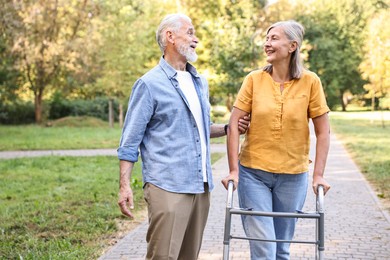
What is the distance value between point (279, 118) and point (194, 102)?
554mm

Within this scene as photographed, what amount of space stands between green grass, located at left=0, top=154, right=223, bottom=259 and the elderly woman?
2362 millimetres

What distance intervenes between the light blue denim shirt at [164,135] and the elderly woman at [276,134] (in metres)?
0.29

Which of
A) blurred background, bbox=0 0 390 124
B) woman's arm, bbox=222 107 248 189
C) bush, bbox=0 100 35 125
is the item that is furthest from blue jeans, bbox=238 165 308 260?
bush, bbox=0 100 35 125

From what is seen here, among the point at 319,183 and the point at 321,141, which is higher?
the point at 321,141

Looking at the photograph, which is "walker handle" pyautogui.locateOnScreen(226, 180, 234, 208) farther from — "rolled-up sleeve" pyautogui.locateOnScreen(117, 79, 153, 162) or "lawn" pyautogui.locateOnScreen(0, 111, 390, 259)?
"lawn" pyautogui.locateOnScreen(0, 111, 390, 259)

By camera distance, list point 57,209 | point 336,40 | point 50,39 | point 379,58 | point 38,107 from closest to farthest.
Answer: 1. point 57,209
2. point 379,58
3. point 50,39
4. point 38,107
5. point 336,40

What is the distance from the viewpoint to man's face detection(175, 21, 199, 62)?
3482 millimetres

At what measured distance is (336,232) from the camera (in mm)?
6703

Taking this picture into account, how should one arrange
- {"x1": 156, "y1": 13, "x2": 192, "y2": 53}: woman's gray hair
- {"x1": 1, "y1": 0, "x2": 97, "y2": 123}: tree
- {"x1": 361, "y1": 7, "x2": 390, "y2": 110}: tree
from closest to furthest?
{"x1": 156, "y1": 13, "x2": 192, "y2": 53}: woman's gray hair → {"x1": 361, "y1": 7, "x2": 390, "y2": 110}: tree → {"x1": 1, "y1": 0, "x2": 97, "y2": 123}: tree

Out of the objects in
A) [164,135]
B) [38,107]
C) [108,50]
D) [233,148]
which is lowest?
[38,107]

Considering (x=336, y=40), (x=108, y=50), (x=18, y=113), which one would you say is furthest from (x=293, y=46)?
(x=336, y=40)

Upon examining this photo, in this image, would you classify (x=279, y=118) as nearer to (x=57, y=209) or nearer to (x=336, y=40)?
(x=57, y=209)

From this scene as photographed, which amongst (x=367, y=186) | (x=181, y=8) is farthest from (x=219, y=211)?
(x=181, y=8)

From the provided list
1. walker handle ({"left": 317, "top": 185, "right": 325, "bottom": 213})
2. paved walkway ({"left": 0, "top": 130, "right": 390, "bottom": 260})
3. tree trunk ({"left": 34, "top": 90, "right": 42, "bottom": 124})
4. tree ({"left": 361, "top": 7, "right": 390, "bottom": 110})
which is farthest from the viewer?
tree trunk ({"left": 34, "top": 90, "right": 42, "bottom": 124})
